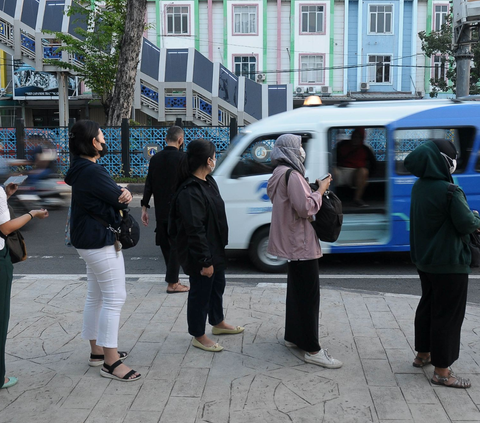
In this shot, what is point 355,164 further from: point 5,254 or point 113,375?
point 5,254

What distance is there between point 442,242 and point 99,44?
18.5 m

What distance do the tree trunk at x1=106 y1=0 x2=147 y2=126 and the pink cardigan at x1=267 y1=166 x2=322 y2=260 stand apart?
14507 mm

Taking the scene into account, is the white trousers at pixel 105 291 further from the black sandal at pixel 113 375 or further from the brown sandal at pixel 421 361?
the brown sandal at pixel 421 361

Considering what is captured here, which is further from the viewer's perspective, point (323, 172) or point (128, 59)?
point (128, 59)

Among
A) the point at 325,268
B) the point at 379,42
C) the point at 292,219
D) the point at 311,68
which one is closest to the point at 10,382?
the point at 292,219

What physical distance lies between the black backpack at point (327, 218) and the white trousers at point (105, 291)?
1347mm

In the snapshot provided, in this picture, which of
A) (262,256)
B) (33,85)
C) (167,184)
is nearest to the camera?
(167,184)

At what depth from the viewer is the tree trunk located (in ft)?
58.2

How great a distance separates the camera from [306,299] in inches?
181

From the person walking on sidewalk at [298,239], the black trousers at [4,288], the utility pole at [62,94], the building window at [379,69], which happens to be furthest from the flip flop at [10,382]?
the building window at [379,69]

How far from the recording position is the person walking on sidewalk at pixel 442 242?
399cm

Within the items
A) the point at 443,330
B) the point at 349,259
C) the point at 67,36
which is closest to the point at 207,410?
the point at 443,330

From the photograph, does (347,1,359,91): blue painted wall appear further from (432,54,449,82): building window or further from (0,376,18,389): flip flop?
(0,376,18,389): flip flop

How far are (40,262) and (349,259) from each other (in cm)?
431
